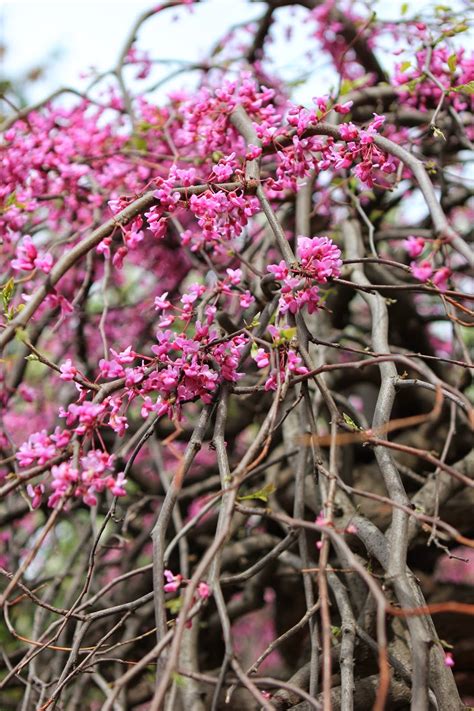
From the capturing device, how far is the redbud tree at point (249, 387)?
146cm

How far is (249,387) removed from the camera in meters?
1.71

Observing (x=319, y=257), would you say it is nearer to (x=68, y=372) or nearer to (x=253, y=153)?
(x=253, y=153)

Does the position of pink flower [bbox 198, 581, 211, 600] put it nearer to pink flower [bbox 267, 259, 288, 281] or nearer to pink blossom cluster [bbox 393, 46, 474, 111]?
pink flower [bbox 267, 259, 288, 281]

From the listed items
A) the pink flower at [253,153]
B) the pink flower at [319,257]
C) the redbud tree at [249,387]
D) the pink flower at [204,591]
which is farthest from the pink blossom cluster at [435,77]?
the pink flower at [204,591]

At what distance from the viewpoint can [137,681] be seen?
10.2ft

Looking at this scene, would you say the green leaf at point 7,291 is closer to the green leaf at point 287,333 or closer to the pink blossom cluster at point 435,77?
the green leaf at point 287,333

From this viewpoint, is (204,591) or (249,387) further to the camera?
(249,387)

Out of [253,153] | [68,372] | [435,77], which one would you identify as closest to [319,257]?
[253,153]

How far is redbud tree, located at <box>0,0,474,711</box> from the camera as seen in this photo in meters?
1.46

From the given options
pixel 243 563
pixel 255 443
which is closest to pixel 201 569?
pixel 255 443

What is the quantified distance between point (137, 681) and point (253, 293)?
74.8 inches

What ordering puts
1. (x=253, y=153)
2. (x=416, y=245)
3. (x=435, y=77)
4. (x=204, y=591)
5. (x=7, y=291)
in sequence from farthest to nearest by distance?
(x=435, y=77) → (x=253, y=153) → (x=7, y=291) → (x=416, y=245) → (x=204, y=591)

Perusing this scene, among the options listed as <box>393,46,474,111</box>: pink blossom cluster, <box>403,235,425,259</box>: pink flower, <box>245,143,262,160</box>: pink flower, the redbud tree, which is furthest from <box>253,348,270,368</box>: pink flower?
<box>393,46,474,111</box>: pink blossom cluster

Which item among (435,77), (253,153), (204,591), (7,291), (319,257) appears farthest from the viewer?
(435,77)
